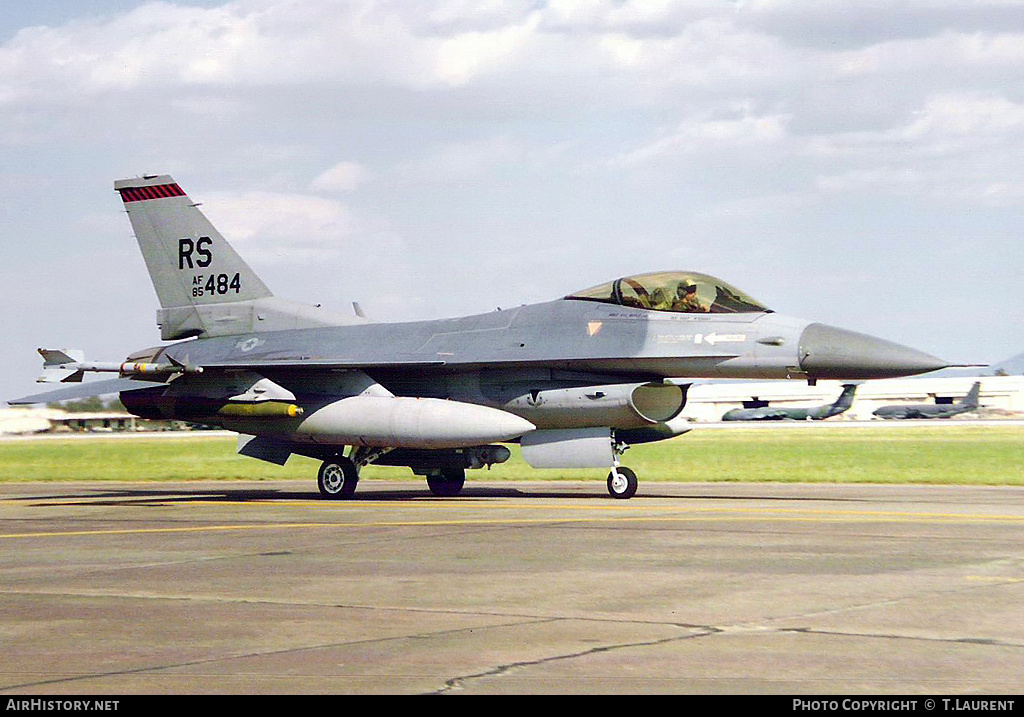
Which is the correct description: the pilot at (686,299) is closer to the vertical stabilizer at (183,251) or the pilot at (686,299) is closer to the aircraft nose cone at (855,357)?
the aircraft nose cone at (855,357)

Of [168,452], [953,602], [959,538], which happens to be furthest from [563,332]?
[168,452]

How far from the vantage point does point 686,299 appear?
18812 millimetres

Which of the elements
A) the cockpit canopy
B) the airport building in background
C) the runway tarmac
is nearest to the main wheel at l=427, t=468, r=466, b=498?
the cockpit canopy

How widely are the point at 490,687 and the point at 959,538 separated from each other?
7.87m

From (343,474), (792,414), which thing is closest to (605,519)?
(343,474)

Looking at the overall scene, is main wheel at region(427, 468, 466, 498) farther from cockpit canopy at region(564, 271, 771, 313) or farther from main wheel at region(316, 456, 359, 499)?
cockpit canopy at region(564, 271, 771, 313)

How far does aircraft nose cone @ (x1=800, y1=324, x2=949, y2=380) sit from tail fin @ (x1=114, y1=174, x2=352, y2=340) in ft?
31.0

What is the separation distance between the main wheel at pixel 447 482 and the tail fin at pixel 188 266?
13.2ft

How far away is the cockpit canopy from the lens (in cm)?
1862

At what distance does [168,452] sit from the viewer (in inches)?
1585

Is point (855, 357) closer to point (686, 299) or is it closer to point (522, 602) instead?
point (686, 299)

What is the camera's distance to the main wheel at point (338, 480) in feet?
69.3

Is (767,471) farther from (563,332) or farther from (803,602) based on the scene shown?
(803,602)

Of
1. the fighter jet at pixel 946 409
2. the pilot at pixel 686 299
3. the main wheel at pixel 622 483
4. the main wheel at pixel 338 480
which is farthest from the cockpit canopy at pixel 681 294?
the fighter jet at pixel 946 409
